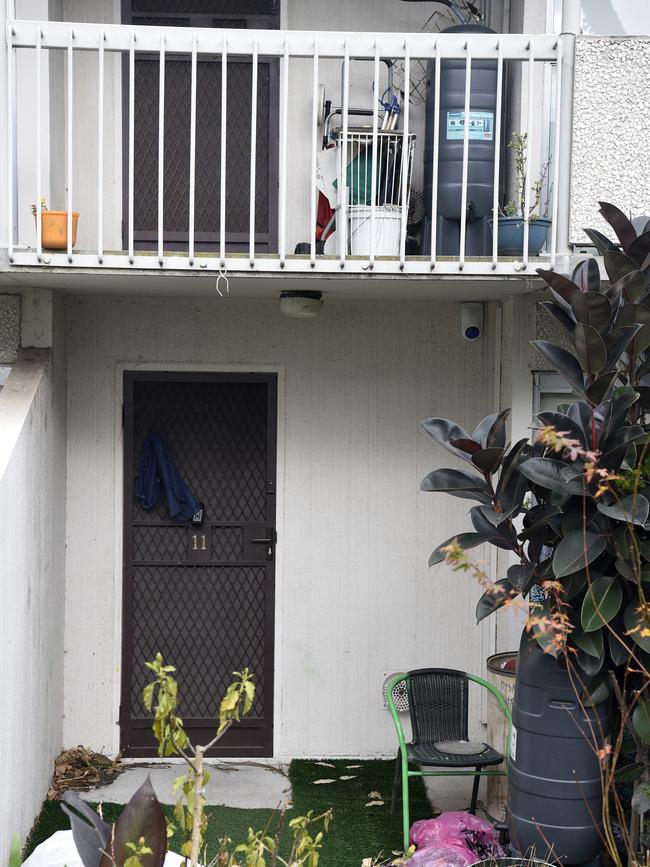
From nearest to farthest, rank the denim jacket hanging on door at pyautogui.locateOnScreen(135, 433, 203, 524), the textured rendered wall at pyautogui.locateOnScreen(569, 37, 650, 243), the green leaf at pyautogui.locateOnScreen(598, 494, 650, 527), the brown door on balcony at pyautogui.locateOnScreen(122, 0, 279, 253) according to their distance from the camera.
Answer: the green leaf at pyautogui.locateOnScreen(598, 494, 650, 527), the textured rendered wall at pyautogui.locateOnScreen(569, 37, 650, 243), the brown door on balcony at pyautogui.locateOnScreen(122, 0, 279, 253), the denim jacket hanging on door at pyautogui.locateOnScreen(135, 433, 203, 524)

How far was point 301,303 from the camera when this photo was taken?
237 inches

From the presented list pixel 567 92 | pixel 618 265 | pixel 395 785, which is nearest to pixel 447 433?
pixel 618 265

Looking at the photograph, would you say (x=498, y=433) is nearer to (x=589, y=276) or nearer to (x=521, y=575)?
(x=521, y=575)

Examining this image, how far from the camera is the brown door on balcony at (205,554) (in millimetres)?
6738

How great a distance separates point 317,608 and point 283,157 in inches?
119

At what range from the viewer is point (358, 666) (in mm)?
6762

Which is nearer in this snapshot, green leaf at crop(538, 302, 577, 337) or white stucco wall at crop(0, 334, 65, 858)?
green leaf at crop(538, 302, 577, 337)

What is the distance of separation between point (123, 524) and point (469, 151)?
10.7ft

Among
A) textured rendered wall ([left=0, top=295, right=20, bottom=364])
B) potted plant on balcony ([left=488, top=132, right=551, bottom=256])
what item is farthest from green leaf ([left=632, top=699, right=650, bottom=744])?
textured rendered wall ([left=0, top=295, right=20, bottom=364])

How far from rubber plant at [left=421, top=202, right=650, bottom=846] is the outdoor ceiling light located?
6.19 ft

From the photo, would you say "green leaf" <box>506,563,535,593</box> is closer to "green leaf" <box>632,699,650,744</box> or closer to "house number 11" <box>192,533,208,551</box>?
"green leaf" <box>632,699,650,744</box>

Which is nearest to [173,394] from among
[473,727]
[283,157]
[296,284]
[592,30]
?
[296,284]

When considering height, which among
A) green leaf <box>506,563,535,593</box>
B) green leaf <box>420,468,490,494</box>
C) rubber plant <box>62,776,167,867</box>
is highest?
green leaf <box>420,468,490,494</box>

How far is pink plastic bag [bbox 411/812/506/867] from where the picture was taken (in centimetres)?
480
